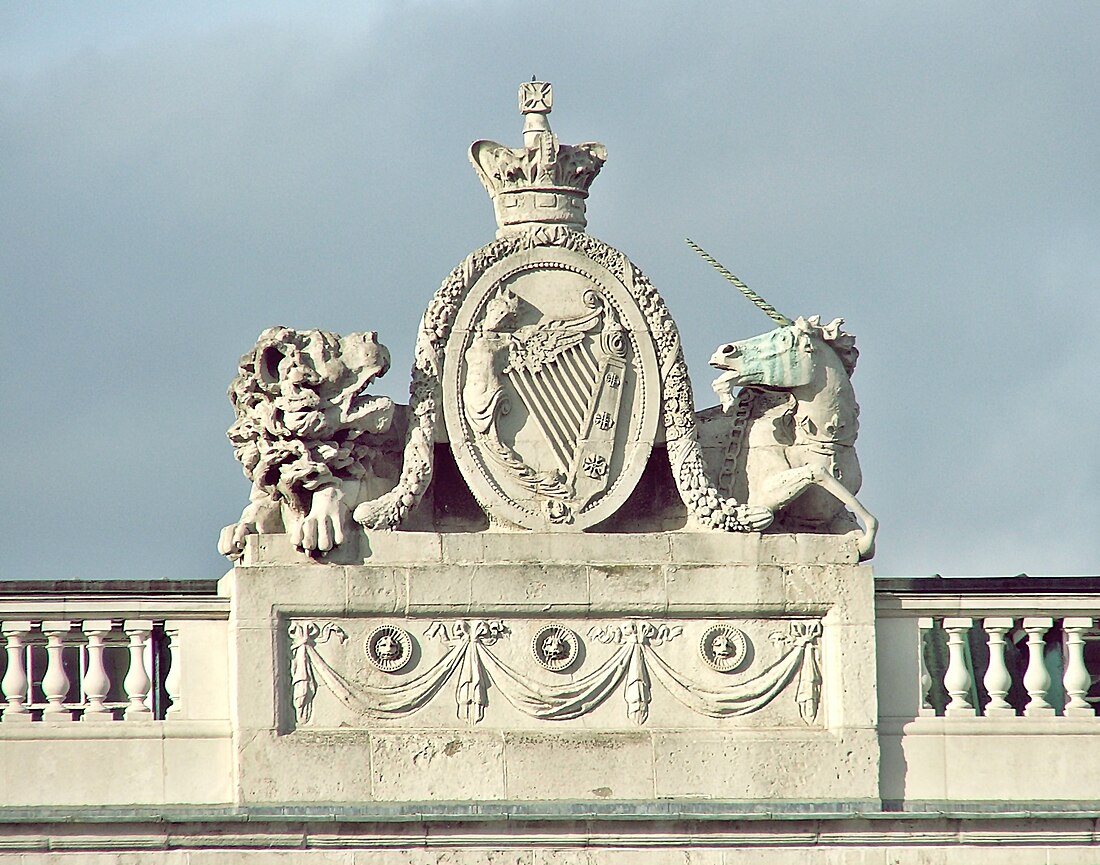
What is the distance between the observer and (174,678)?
31.8m

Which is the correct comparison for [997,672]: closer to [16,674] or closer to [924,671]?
[924,671]

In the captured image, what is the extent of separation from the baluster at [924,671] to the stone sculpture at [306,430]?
4.15 metres

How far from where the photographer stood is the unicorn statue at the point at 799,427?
32.5 m

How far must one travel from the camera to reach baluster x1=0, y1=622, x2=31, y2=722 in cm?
3153

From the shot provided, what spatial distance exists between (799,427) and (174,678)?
4.99m

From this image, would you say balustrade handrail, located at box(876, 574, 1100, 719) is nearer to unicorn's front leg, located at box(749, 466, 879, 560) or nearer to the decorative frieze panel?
unicorn's front leg, located at box(749, 466, 879, 560)

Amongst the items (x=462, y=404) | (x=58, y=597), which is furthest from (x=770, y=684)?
(x=58, y=597)

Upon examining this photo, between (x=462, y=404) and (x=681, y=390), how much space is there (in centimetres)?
163

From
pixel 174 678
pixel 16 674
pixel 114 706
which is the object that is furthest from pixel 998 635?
pixel 16 674

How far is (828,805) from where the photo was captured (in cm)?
3161

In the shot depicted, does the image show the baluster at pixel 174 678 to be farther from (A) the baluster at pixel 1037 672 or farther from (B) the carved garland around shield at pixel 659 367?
(A) the baluster at pixel 1037 672

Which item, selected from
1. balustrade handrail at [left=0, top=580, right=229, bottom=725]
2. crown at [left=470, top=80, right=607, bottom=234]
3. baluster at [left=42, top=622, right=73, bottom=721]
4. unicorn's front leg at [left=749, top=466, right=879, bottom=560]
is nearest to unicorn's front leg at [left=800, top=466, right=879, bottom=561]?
unicorn's front leg at [left=749, top=466, right=879, bottom=560]

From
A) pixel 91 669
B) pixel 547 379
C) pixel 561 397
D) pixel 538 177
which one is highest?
pixel 538 177

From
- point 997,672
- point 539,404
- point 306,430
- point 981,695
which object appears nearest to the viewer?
point 306,430
